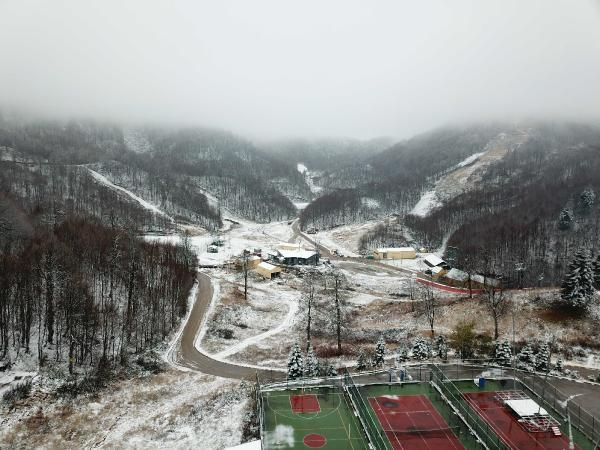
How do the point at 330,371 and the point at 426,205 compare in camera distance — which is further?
the point at 426,205

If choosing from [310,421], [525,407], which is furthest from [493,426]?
[310,421]

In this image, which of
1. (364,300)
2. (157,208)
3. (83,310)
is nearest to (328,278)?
(364,300)

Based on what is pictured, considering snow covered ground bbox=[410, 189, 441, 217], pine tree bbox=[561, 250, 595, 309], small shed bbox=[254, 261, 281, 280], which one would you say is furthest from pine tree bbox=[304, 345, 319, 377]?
snow covered ground bbox=[410, 189, 441, 217]

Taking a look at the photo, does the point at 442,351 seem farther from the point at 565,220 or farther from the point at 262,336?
the point at 565,220

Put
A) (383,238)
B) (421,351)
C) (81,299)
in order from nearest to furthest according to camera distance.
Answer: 1. (81,299)
2. (421,351)
3. (383,238)

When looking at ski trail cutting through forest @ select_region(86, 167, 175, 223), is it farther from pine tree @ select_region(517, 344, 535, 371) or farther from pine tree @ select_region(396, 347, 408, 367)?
pine tree @ select_region(517, 344, 535, 371)

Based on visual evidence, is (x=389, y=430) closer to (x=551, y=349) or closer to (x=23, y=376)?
(x=551, y=349)

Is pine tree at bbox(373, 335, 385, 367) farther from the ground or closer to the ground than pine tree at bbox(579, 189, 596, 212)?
closer to the ground
